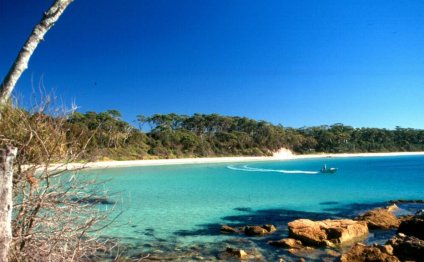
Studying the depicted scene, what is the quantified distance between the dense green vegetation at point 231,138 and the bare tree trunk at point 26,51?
46983mm

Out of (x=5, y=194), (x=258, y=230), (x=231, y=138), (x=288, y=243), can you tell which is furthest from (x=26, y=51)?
(x=231, y=138)

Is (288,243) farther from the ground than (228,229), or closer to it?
farther from the ground

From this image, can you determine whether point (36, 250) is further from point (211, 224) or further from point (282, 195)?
point (282, 195)

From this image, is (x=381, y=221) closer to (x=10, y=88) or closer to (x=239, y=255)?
(x=239, y=255)

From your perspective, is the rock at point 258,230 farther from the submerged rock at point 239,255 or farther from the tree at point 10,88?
the tree at point 10,88

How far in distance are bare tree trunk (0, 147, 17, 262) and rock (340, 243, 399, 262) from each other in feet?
26.7

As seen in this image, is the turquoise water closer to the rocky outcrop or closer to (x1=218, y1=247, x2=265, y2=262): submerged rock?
the rocky outcrop

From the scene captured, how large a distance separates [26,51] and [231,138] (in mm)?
90102

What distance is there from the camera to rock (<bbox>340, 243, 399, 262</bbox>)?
8.48 meters

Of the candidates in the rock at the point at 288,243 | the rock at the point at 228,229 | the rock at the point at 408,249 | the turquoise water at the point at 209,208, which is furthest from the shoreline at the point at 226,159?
the rock at the point at 408,249

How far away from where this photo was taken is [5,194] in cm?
302

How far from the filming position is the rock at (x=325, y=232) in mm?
11148

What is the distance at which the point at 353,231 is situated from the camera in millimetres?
11938

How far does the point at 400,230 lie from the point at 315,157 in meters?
99.7
